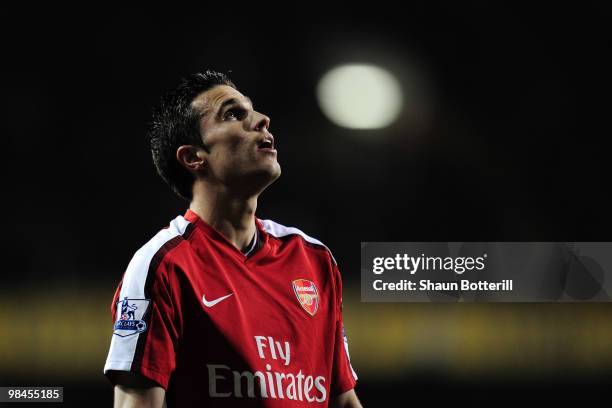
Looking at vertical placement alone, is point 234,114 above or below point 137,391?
above

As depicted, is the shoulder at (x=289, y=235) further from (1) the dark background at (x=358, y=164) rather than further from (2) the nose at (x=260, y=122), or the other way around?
(1) the dark background at (x=358, y=164)

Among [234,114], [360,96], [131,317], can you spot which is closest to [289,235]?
[234,114]

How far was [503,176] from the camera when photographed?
9.35 ft

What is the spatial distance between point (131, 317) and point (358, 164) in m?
1.98

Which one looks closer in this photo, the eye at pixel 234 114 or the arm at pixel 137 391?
the arm at pixel 137 391

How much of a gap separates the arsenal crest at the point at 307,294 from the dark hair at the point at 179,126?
0.27 m

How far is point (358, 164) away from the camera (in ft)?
9.36

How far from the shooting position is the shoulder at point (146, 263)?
974mm

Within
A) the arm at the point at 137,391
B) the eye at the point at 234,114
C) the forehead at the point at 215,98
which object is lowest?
the arm at the point at 137,391

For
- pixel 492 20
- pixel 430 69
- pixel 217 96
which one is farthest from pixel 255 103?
pixel 217 96

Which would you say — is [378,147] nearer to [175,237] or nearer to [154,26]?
[154,26]

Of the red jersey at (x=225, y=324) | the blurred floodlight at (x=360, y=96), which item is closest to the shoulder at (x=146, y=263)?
the red jersey at (x=225, y=324)

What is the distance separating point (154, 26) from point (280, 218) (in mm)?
1020

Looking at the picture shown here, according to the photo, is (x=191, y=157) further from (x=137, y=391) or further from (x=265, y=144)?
(x=137, y=391)
